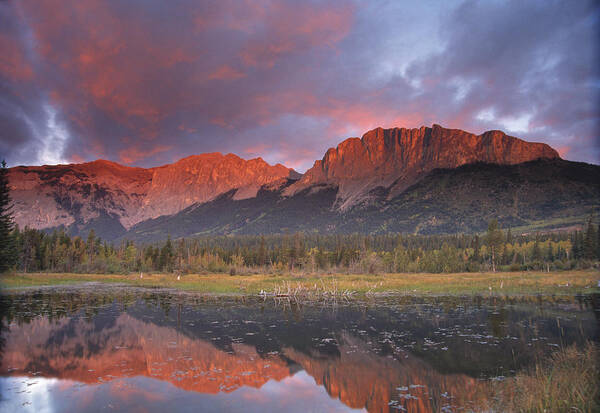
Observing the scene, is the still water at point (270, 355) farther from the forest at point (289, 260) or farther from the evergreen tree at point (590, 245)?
the evergreen tree at point (590, 245)

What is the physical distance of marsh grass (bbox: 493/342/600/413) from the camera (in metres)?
9.92

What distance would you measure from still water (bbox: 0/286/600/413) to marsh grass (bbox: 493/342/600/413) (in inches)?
33.7

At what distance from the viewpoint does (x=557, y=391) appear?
1101 centimetres

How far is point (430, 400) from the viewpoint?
13539 mm

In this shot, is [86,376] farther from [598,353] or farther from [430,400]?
[598,353]

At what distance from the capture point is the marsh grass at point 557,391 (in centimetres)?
992

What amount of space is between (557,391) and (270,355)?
43.2 feet

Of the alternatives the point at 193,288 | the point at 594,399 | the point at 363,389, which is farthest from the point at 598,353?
the point at 193,288

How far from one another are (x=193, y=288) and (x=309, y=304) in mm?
22963

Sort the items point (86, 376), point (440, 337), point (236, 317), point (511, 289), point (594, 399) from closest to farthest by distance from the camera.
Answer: point (594, 399) < point (86, 376) < point (440, 337) < point (236, 317) < point (511, 289)

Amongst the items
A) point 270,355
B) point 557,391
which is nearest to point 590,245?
point 270,355

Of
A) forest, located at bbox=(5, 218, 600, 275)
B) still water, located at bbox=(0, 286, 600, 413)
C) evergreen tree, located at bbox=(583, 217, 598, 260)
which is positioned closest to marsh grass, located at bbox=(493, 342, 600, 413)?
still water, located at bbox=(0, 286, 600, 413)

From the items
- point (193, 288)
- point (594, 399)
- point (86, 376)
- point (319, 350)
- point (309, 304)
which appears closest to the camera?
point (594, 399)

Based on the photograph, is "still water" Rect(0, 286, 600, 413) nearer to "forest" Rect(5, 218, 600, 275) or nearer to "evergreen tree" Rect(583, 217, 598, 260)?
"forest" Rect(5, 218, 600, 275)
